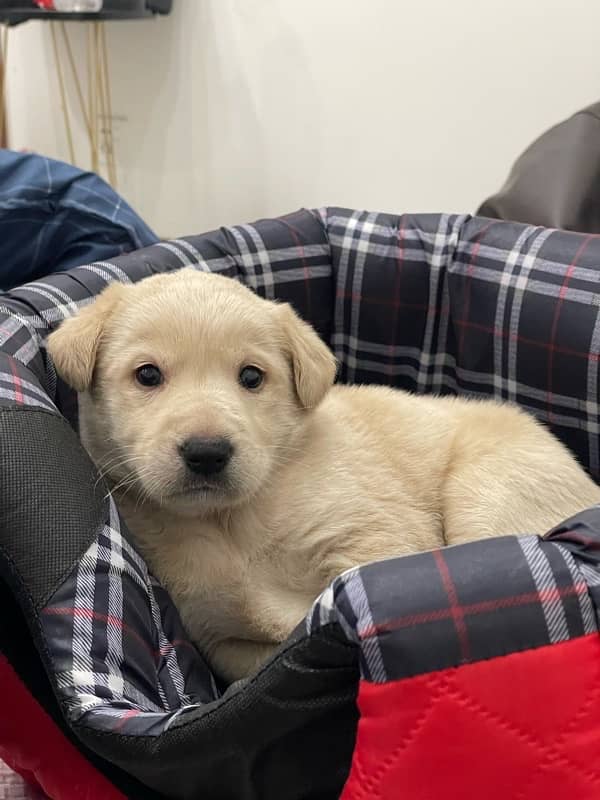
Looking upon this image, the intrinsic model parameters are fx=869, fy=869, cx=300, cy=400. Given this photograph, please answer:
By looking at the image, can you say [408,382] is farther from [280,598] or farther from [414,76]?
[414,76]

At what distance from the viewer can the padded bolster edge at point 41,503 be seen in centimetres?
109

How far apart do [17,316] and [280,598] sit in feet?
2.13

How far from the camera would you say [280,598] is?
1.38m

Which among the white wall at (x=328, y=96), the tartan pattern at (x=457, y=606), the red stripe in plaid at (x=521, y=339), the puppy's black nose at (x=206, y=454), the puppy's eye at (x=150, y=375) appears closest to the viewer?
the tartan pattern at (x=457, y=606)

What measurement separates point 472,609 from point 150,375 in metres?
0.67

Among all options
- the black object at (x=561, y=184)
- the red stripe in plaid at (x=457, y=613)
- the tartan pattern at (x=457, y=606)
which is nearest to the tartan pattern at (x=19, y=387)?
the tartan pattern at (x=457, y=606)

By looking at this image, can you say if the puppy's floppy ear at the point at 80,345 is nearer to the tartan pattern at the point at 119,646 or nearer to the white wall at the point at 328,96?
the tartan pattern at the point at 119,646

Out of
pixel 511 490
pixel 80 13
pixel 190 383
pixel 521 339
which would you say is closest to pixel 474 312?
pixel 521 339

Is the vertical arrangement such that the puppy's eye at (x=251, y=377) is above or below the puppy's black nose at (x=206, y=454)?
above

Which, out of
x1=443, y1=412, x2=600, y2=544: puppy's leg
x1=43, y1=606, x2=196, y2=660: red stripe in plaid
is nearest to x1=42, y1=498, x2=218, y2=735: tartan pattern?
x1=43, y1=606, x2=196, y2=660: red stripe in plaid

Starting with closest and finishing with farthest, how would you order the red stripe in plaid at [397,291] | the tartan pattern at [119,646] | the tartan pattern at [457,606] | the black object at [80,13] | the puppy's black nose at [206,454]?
1. the tartan pattern at [457,606]
2. the tartan pattern at [119,646]
3. the puppy's black nose at [206,454]
4. the red stripe in plaid at [397,291]
5. the black object at [80,13]

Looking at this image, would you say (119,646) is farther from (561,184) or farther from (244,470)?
(561,184)

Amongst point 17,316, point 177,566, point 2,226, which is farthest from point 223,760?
point 2,226

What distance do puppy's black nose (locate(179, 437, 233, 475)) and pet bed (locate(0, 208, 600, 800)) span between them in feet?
0.49
